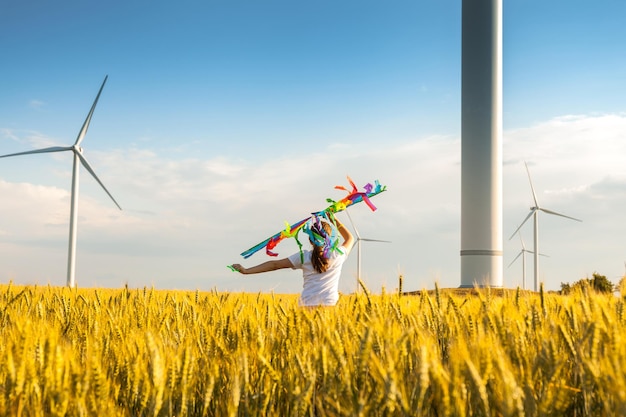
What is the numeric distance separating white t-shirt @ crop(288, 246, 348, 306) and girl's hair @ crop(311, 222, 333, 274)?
114 mm

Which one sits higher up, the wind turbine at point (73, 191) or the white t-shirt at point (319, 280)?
the wind turbine at point (73, 191)

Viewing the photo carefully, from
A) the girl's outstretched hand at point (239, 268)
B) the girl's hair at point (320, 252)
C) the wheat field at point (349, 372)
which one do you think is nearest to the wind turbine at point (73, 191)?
the girl's outstretched hand at point (239, 268)

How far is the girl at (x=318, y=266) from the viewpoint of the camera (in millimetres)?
7457

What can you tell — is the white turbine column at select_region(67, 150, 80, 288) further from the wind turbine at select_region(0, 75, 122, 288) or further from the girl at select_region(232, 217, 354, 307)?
the girl at select_region(232, 217, 354, 307)

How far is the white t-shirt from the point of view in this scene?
766 cm

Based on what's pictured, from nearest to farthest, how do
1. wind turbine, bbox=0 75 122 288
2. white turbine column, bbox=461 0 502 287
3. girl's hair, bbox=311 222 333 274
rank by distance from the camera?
1. girl's hair, bbox=311 222 333 274
2. white turbine column, bbox=461 0 502 287
3. wind turbine, bbox=0 75 122 288

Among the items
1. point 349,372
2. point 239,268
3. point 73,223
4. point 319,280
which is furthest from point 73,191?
point 349,372

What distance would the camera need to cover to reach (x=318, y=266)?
758cm

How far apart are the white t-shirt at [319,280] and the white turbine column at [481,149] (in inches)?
674

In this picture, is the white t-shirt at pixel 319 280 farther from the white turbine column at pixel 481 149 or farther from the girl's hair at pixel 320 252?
the white turbine column at pixel 481 149

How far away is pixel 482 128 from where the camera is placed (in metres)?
24.2

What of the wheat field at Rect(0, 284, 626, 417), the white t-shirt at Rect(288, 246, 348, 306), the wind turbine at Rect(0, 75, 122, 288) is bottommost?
the wheat field at Rect(0, 284, 626, 417)

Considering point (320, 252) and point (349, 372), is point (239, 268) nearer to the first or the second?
point (320, 252)

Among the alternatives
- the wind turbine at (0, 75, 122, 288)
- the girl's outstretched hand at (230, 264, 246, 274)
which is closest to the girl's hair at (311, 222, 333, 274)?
the girl's outstretched hand at (230, 264, 246, 274)
